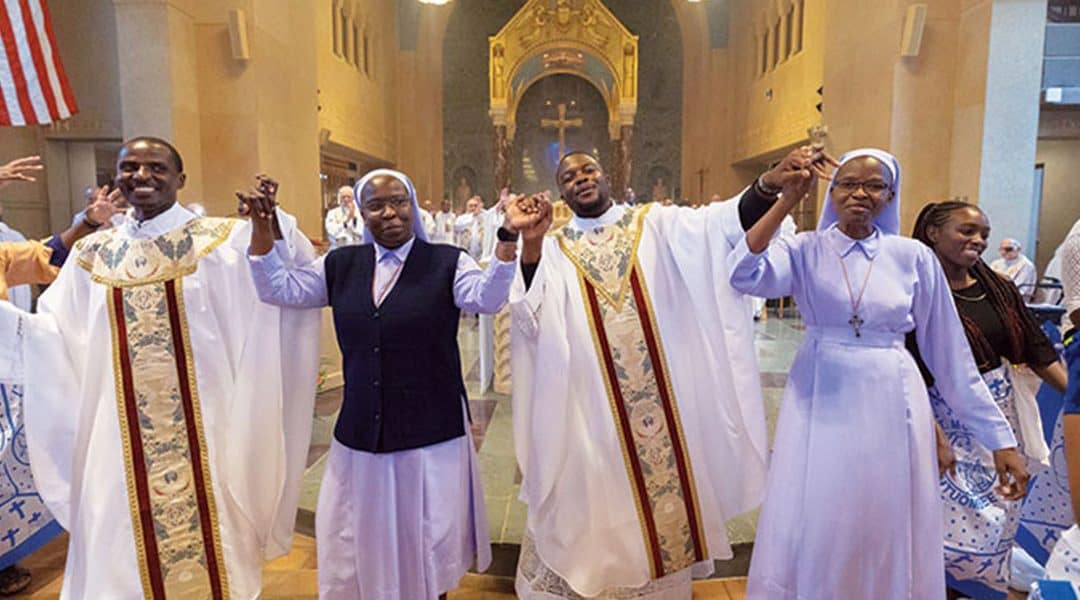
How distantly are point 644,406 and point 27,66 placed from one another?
5.44 m

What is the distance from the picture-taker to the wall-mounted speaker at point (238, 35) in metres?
6.93

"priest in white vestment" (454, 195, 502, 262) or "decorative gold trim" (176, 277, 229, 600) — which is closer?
"decorative gold trim" (176, 277, 229, 600)

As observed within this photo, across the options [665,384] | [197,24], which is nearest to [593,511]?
[665,384]

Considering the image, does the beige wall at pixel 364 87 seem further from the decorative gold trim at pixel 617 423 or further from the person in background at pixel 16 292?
the decorative gold trim at pixel 617 423

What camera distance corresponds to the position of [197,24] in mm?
7055

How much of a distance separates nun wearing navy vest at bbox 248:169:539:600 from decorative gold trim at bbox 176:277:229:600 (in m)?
0.37

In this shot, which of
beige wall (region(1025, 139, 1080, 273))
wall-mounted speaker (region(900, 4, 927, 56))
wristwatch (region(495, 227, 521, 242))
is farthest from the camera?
beige wall (region(1025, 139, 1080, 273))

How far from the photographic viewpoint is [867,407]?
220 centimetres

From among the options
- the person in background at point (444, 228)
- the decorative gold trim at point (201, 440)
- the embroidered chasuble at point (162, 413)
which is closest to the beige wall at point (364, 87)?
the person in background at point (444, 228)

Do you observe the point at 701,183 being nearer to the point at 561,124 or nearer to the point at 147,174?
the point at 561,124

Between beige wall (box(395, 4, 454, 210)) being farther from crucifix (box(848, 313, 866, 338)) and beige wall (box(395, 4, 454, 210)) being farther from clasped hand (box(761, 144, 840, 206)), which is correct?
crucifix (box(848, 313, 866, 338))

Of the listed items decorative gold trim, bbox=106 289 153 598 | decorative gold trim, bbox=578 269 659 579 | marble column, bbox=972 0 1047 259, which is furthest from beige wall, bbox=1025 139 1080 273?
decorative gold trim, bbox=106 289 153 598

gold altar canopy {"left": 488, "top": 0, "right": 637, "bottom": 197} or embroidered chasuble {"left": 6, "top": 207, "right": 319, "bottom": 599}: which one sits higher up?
gold altar canopy {"left": 488, "top": 0, "right": 637, "bottom": 197}

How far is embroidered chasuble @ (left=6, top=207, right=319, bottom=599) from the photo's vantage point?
2455mm
